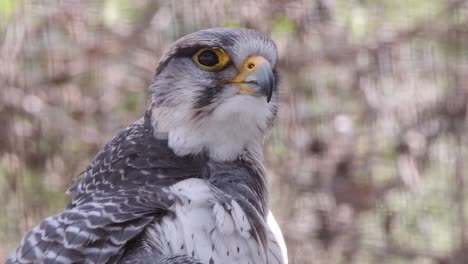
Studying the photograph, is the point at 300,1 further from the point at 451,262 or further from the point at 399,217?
the point at 451,262

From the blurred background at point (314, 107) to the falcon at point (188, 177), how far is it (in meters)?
2.42

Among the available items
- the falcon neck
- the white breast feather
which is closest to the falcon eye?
the falcon neck

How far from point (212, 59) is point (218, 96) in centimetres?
13

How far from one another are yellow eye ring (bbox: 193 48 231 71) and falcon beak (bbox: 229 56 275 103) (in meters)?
0.07

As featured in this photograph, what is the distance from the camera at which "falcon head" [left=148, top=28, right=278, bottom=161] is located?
9.91 feet

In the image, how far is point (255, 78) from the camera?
2.99 m

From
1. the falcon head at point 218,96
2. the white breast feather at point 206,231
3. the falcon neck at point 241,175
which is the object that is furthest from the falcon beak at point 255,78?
the white breast feather at point 206,231

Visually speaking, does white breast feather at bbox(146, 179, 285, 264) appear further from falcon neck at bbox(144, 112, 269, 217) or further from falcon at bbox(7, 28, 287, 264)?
falcon neck at bbox(144, 112, 269, 217)

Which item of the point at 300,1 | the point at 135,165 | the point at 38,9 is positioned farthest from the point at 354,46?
the point at 135,165

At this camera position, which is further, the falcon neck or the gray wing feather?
the falcon neck

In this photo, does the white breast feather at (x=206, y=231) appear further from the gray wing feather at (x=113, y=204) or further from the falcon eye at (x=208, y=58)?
the falcon eye at (x=208, y=58)

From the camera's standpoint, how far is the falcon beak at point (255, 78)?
118 inches

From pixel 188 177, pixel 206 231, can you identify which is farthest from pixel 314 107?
pixel 206 231

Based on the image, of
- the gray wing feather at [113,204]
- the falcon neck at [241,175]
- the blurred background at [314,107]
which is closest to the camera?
the gray wing feather at [113,204]
